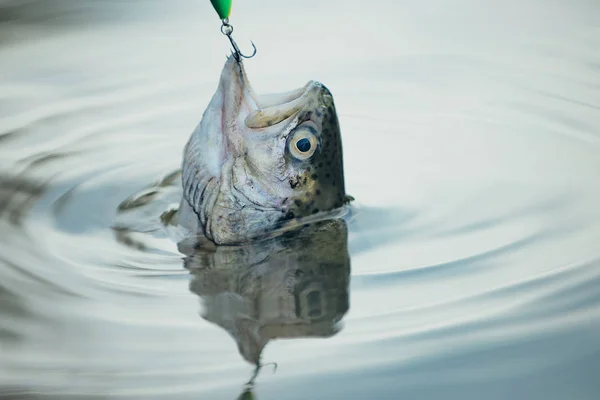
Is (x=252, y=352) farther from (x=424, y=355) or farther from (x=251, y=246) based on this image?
(x=251, y=246)

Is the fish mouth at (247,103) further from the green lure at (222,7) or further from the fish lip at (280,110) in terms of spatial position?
the green lure at (222,7)

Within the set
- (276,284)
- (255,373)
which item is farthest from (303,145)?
(255,373)

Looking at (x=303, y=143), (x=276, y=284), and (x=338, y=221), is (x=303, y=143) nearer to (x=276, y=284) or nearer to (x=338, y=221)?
(x=338, y=221)

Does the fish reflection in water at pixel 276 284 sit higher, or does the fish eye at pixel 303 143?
the fish eye at pixel 303 143

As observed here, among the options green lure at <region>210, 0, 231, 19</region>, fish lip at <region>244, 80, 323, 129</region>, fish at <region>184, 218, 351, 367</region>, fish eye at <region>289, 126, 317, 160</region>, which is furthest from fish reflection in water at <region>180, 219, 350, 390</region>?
green lure at <region>210, 0, 231, 19</region>

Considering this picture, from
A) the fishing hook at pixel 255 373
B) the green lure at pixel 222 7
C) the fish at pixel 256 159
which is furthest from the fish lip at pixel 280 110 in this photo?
the fishing hook at pixel 255 373

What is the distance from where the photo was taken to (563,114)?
5.98 metres

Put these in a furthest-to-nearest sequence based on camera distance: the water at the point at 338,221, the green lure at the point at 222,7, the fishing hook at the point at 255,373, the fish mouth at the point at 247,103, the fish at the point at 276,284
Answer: the fish mouth at the point at 247,103 < the green lure at the point at 222,7 < the fish at the point at 276,284 < the water at the point at 338,221 < the fishing hook at the point at 255,373

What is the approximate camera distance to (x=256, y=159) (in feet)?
14.8

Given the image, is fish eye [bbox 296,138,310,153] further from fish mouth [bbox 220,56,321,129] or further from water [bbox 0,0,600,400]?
water [bbox 0,0,600,400]

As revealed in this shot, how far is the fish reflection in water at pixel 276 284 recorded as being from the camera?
3928 millimetres

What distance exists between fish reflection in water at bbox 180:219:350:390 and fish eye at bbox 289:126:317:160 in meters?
0.32

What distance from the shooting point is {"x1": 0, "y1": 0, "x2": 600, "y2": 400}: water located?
145 inches

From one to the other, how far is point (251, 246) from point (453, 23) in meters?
3.33
